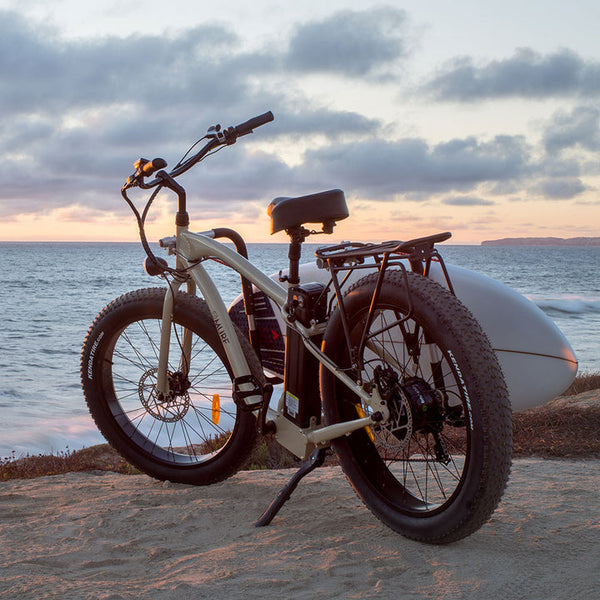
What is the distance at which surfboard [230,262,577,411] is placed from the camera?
5453 mm

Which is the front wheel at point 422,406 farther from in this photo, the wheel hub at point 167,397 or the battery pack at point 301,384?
the wheel hub at point 167,397

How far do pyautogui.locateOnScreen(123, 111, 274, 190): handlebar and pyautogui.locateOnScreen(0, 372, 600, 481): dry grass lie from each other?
241 cm

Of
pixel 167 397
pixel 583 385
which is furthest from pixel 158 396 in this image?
pixel 583 385

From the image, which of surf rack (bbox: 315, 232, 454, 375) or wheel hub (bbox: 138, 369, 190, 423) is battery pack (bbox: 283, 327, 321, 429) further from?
wheel hub (bbox: 138, 369, 190, 423)

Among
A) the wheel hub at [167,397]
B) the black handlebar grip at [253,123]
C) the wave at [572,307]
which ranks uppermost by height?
the black handlebar grip at [253,123]

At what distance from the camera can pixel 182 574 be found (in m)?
2.66

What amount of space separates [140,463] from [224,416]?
584 centimetres

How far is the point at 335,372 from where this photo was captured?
9.71ft

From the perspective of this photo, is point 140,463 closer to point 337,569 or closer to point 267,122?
point 337,569

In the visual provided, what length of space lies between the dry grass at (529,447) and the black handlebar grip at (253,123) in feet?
9.01

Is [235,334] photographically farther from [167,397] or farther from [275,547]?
[275,547]

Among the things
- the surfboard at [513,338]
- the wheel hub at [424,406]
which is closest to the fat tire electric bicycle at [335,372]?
the wheel hub at [424,406]

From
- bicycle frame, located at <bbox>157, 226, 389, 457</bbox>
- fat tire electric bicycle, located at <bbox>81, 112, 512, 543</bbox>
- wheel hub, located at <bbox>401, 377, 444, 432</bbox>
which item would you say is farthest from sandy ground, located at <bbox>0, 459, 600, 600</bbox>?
wheel hub, located at <bbox>401, 377, 444, 432</bbox>

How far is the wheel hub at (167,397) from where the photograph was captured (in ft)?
12.9
